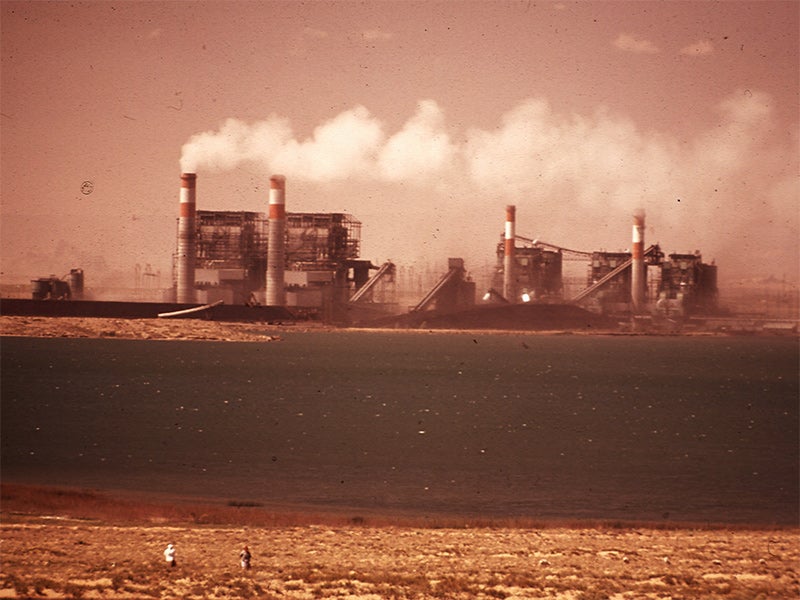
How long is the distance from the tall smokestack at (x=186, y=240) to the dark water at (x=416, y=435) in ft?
45.4

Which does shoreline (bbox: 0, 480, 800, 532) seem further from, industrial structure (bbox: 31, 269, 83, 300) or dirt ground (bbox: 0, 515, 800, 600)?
industrial structure (bbox: 31, 269, 83, 300)

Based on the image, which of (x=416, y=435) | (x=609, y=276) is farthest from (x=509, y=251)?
(x=416, y=435)

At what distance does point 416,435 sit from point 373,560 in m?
16.0

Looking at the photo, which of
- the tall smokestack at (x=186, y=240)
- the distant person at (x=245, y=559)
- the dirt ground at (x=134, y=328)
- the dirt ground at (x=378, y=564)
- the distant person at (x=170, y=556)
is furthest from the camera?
the dirt ground at (x=134, y=328)

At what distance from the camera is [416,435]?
2536cm

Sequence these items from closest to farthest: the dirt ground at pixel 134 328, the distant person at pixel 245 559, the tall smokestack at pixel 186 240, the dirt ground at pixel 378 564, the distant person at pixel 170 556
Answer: the dirt ground at pixel 378 564 < the distant person at pixel 245 559 < the distant person at pixel 170 556 < the tall smokestack at pixel 186 240 < the dirt ground at pixel 134 328

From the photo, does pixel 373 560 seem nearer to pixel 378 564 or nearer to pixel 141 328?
pixel 378 564

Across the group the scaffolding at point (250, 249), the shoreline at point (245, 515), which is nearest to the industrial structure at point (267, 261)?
the scaffolding at point (250, 249)

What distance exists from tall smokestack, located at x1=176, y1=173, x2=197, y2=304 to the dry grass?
59.8 m

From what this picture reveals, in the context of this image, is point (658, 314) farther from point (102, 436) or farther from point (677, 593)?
point (677, 593)

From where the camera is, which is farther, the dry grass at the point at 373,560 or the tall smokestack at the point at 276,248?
the tall smokestack at the point at 276,248

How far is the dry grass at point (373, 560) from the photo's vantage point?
820 cm

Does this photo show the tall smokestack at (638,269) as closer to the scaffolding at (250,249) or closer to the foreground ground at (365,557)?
the scaffolding at (250,249)

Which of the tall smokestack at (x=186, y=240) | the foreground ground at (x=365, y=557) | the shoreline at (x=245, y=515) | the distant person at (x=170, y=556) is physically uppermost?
the tall smokestack at (x=186, y=240)
